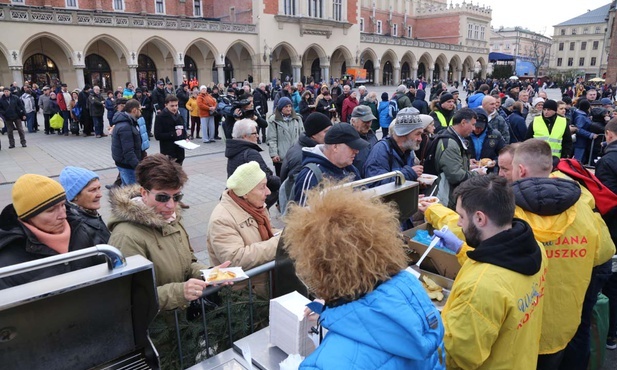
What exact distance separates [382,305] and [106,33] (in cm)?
3245

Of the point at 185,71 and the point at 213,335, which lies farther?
the point at 185,71

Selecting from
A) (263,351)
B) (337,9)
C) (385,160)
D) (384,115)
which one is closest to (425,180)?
(385,160)

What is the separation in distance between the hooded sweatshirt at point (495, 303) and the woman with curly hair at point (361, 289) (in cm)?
46

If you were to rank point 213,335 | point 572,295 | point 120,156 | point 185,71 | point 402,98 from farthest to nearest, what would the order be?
point 185,71 → point 402,98 → point 120,156 → point 572,295 → point 213,335

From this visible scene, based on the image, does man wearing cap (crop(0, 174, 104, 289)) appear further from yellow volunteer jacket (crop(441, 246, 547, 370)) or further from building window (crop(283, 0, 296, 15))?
building window (crop(283, 0, 296, 15))

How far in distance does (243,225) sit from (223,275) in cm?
70

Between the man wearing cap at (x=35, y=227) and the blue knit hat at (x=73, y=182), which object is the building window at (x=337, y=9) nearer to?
the blue knit hat at (x=73, y=182)

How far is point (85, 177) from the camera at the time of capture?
349 centimetres

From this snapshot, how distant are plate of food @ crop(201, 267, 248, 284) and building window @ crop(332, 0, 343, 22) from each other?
43752mm

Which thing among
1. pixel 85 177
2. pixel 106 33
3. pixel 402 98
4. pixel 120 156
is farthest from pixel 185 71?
pixel 85 177

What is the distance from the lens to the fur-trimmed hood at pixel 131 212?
2.43m

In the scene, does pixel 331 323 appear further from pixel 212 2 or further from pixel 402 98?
pixel 212 2

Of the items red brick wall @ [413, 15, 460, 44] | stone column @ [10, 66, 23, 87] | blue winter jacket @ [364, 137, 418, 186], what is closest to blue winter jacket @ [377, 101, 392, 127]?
blue winter jacket @ [364, 137, 418, 186]

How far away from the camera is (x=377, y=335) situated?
1.30 meters
